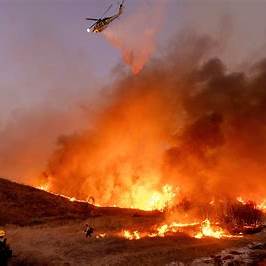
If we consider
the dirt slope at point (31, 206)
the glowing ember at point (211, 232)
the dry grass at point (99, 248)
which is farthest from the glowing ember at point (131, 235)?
the dirt slope at point (31, 206)

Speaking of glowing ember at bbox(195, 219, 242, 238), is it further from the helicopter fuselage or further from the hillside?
the helicopter fuselage

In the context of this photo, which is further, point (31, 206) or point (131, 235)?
point (31, 206)

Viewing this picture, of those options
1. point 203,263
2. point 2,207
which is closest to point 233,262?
point 203,263

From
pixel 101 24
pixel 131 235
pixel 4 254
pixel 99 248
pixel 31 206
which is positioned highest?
pixel 101 24

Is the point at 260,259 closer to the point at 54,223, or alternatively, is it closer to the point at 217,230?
the point at 217,230

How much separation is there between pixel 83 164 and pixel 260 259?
54.6 m

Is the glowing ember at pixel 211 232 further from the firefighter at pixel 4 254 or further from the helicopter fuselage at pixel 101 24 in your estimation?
the helicopter fuselage at pixel 101 24

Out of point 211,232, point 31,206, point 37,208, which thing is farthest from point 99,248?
point 31,206

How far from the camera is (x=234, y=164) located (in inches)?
2763

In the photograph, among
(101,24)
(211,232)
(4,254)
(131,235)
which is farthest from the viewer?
(211,232)

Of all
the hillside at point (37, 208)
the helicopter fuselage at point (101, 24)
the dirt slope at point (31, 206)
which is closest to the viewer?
the helicopter fuselage at point (101, 24)

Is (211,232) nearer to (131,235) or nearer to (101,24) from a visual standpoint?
(131,235)

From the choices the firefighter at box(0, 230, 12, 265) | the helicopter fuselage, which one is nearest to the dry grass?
the firefighter at box(0, 230, 12, 265)

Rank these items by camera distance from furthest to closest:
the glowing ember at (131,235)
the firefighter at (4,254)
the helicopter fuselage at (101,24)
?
the glowing ember at (131,235) → the helicopter fuselage at (101,24) → the firefighter at (4,254)
